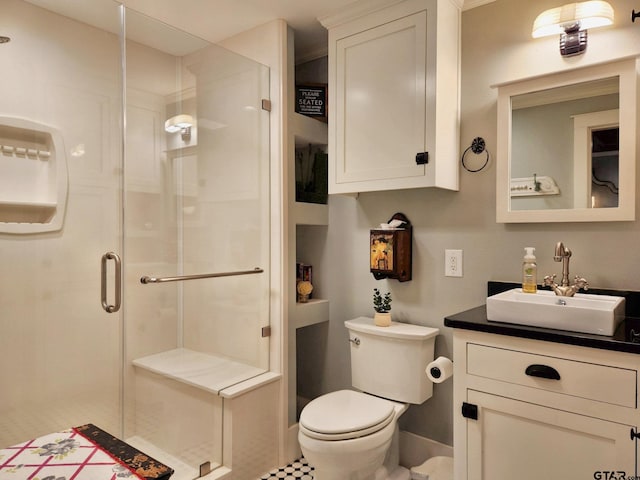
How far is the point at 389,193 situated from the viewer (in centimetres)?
233

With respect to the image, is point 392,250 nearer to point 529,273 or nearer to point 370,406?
point 529,273

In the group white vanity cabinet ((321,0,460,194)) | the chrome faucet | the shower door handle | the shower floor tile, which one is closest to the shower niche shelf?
the shower door handle

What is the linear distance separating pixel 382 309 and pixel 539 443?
93cm

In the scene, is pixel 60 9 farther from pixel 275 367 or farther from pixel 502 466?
pixel 502 466

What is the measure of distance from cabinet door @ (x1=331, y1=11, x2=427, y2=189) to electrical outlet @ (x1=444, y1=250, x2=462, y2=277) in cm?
45

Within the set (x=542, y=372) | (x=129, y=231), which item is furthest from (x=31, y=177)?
(x=542, y=372)

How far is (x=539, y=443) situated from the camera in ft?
4.71

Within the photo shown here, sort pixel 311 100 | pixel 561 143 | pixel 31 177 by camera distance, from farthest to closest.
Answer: pixel 311 100, pixel 561 143, pixel 31 177

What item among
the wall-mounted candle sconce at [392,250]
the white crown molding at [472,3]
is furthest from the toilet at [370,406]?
the white crown molding at [472,3]

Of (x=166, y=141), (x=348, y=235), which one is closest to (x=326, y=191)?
(x=348, y=235)

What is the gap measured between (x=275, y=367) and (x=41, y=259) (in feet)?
4.06

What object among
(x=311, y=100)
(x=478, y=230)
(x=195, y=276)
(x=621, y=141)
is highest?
(x=311, y=100)

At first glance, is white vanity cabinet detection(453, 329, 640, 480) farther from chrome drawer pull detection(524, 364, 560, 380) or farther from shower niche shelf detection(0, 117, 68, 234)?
shower niche shelf detection(0, 117, 68, 234)

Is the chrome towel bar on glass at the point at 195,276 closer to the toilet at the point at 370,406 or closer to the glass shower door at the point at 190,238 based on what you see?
the glass shower door at the point at 190,238
